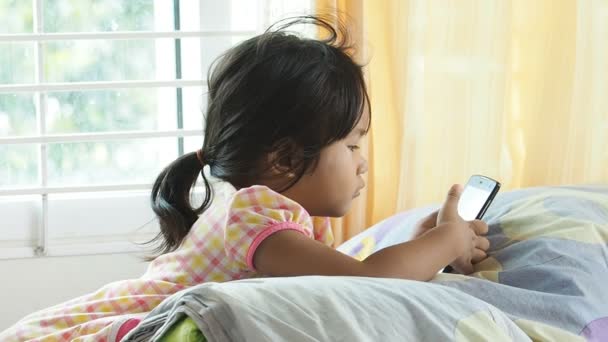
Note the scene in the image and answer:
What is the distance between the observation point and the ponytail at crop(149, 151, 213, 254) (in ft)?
4.59

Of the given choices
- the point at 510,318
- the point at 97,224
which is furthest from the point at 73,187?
the point at 510,318

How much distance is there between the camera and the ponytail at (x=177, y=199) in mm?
1399

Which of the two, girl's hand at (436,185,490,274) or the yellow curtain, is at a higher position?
the yellow curtain

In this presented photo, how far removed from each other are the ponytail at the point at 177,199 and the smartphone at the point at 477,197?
0.37 m

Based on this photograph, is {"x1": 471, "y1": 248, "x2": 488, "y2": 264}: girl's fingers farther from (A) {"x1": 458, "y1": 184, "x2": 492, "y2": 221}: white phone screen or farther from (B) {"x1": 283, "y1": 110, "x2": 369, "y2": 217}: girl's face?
(B) {"x1": 283, "y1": 110, "x2": 369, "y2": 217}: girl's face

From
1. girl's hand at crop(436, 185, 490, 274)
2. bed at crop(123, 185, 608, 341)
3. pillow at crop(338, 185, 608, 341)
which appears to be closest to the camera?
bed at crop(123, 185, 608, 341)

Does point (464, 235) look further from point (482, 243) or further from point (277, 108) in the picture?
point (277, 108)

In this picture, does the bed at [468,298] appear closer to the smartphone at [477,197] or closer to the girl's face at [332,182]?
the smartphone at [477,197]

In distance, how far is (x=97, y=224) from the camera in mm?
2168

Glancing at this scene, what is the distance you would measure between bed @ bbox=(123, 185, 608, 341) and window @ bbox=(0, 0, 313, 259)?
0.81 m

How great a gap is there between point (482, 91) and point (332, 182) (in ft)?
2.39

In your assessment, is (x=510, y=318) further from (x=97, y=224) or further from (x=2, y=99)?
(x=2, y=99)

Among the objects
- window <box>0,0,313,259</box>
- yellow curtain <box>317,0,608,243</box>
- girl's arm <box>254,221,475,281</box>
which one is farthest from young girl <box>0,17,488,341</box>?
window <box>0,0,313,259</box>

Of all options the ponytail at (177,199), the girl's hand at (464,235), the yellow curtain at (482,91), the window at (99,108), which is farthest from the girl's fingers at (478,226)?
the window at (99,108)
